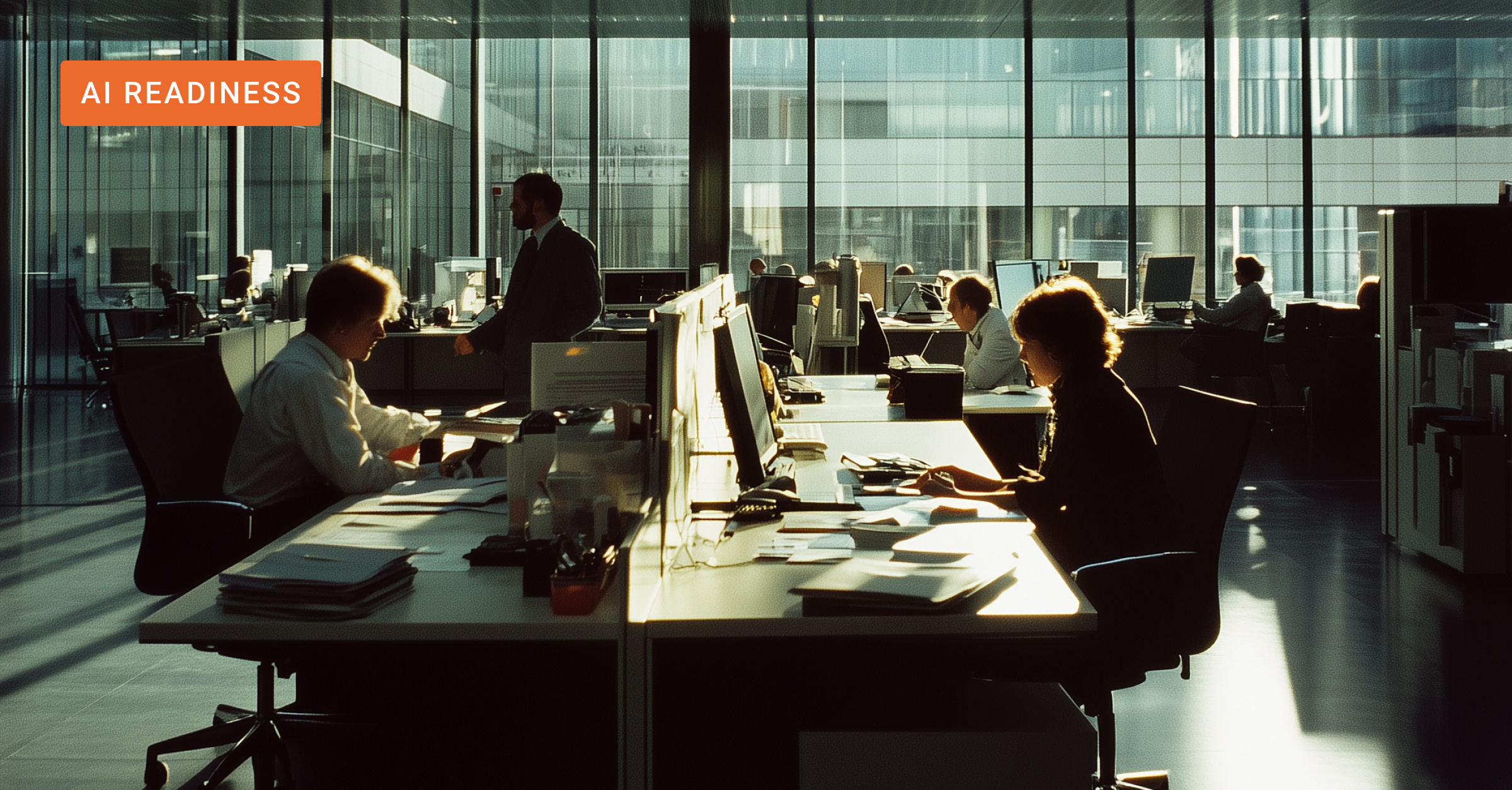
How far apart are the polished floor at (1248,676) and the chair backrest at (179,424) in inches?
2.6

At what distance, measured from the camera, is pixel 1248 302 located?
32.1 feet

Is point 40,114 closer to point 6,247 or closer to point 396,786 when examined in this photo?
point 6,247

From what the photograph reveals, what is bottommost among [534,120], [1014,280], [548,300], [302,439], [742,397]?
[302,439]

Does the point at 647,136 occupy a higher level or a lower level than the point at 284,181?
higher

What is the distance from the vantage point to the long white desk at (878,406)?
4.56 m

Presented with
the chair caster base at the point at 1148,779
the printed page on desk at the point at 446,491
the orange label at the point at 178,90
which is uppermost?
the orange label at the point at 178,90

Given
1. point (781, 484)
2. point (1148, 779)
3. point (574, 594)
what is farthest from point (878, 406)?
point (574, 594)

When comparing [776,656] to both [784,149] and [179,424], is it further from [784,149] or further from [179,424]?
[784,149]

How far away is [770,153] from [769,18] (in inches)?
65.2

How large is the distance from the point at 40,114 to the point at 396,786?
12.2 meters

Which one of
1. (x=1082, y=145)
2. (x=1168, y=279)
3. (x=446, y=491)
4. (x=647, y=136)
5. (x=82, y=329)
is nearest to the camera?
(x=446, y=491)

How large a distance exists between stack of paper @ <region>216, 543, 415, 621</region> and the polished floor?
1.26 meters

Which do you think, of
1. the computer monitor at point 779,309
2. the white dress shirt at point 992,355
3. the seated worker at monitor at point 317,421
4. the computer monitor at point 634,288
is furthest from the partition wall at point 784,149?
the seated worker at monitor at point 317,421

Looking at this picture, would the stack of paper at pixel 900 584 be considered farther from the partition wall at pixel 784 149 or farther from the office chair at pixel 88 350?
the partition wall at pixel 784 149
